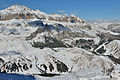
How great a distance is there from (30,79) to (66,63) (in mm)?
46082

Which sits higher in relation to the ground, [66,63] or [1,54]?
[1,54]

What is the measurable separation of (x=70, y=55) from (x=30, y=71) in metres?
41.1

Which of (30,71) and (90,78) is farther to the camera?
(30,71)

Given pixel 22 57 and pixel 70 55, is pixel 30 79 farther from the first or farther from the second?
pixel 70 55

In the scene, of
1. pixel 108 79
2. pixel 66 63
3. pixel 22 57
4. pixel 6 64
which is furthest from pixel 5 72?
pixel 108 79

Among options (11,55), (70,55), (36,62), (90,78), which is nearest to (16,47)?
(11,55)

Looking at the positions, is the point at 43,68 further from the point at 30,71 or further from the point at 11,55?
the point at 11,55

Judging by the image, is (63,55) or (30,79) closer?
(30,79)

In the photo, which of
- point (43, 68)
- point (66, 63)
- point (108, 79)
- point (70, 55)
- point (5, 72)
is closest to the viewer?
point (108, 79)

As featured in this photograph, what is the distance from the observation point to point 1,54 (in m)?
157

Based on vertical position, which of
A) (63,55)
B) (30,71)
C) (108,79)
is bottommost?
(108,79)

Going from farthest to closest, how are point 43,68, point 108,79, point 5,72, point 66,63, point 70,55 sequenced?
1. point 70,55
2. point 66,63
3. point 43,68
4. point 5,72
5. point 108,79

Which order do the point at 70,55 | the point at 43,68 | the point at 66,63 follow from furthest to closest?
the point at 70,55 → the point at 66,63 → the point at 43,68

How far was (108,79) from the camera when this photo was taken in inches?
4267
